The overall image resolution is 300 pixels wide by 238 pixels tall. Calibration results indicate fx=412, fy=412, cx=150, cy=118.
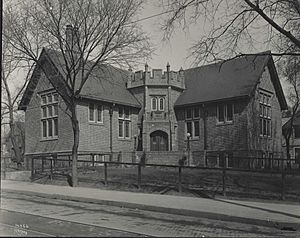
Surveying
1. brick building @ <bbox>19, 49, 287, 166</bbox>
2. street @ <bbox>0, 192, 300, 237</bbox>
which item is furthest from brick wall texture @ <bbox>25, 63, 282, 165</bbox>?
street @ <bbox>0, 192, 300, 237</bbox>

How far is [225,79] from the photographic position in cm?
1080

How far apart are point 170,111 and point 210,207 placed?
3.23 metres

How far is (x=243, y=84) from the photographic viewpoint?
12.6 m

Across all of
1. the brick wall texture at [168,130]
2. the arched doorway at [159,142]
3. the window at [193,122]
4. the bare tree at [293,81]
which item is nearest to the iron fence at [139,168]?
the brick wall texture at [168,130]

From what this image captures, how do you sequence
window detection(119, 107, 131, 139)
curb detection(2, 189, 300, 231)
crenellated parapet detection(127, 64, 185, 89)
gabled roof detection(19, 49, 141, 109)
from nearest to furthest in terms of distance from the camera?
crenellated parapet detection(127, 64, 185, 89) < curb detection(2, 189, 300, 231) < gabled roof detection(19, 49, 141, 109) < window detection(119, 107, 131, 139)

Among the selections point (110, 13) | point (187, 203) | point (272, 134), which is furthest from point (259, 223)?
point (272, 134)

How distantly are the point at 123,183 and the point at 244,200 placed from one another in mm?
3987

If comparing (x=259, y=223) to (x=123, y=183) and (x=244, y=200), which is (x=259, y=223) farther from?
(x=123, y=183)

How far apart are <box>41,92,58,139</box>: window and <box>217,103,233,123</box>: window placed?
601 cm

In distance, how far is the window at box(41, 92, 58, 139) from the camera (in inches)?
612

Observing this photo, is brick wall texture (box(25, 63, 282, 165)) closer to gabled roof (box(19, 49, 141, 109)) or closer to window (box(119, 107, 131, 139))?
window (box(119, 107, 131, 139))

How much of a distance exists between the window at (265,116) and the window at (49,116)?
25.1ft

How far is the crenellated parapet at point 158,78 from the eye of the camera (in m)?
6.81

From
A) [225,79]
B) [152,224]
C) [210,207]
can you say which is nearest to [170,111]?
[225,79]
